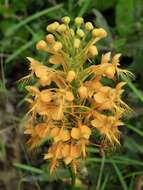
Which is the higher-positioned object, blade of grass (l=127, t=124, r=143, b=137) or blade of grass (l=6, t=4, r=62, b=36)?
blade of grass (l=6, t=4, r=62, b=36)

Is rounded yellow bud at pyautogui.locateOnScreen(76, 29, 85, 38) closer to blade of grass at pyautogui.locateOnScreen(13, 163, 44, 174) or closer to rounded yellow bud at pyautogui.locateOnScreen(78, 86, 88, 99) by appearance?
rounded yellow bud at pyautogui.locateOnScreen(78, 86, 88, 99)

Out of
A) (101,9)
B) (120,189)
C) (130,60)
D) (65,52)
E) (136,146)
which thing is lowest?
(120,189)

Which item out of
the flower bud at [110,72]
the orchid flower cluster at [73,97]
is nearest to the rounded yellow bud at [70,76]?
the orchid flower cluster at [73,97]

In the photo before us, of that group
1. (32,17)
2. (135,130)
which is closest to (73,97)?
(135,130)

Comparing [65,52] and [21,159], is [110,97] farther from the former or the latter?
[21,159]

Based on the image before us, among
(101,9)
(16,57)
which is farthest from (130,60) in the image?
(16,57)

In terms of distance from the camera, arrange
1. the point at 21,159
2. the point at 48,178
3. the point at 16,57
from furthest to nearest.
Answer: the point at 16,57 < the point at 21,159 < the point at 48,178

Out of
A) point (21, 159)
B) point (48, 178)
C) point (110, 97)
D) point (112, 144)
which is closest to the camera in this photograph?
point (110, 97)

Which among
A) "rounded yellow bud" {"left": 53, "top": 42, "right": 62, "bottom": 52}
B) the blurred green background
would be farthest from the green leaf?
"rounded yellow bud" {"left": 53, "top": 42, "right": 62, "bottom": 52}
